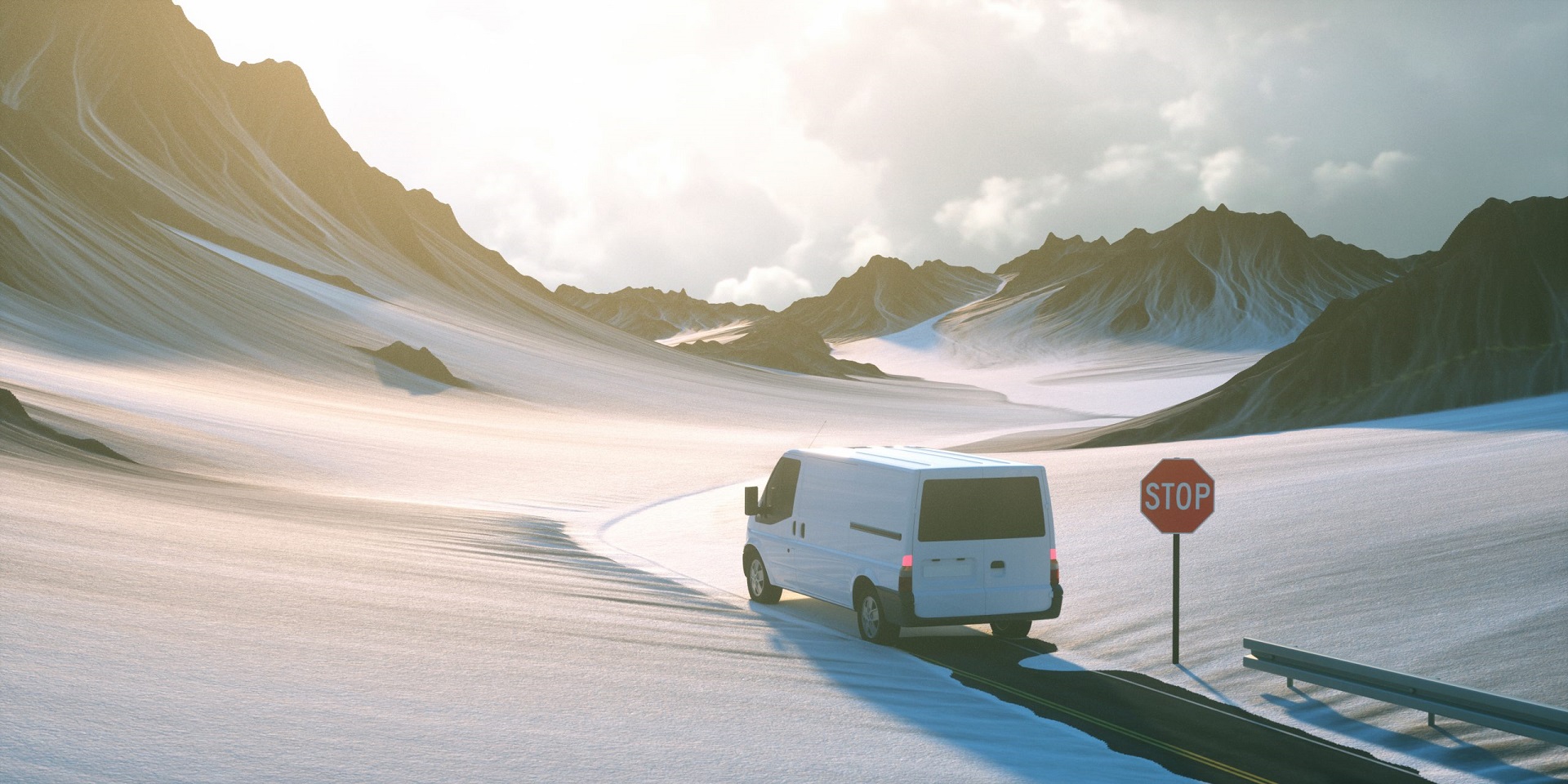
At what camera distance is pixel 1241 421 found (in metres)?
47.0

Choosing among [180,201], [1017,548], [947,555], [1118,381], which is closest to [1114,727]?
[947,555]

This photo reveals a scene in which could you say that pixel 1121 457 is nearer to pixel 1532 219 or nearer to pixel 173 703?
pixel 173 703

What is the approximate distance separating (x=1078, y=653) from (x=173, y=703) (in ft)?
26.9

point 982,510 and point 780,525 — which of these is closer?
point 982,510

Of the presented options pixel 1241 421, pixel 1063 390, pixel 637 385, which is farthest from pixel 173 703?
pixel 1063 390

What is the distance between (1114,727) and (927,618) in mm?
3097

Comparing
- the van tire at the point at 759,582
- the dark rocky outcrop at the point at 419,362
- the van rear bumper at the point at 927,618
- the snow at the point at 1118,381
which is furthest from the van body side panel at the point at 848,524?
the dark rocky outcrop at the point at 419,362

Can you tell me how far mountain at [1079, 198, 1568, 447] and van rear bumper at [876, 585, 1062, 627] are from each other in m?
34.0

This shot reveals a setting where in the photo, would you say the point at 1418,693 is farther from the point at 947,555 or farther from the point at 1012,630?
the point at 1012,630

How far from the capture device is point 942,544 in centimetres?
1215

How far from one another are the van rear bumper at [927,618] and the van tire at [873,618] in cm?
11

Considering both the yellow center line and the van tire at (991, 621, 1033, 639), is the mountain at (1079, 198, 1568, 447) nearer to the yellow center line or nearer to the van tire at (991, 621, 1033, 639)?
the van tire at (991, 621, 1033, 639)

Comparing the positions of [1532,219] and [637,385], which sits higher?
[1532,219]

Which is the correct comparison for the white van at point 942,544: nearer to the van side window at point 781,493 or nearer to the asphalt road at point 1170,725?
the asphalt road at point 1170,725
